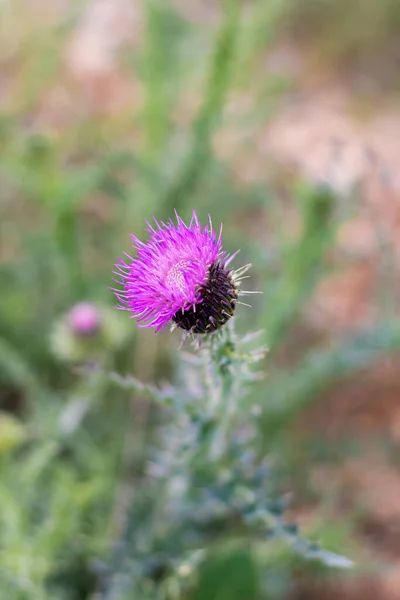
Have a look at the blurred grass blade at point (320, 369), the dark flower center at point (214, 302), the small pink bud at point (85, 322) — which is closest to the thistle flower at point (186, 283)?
the dark flower center at point (214, 302)

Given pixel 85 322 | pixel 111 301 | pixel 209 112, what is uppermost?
pixel 209 112

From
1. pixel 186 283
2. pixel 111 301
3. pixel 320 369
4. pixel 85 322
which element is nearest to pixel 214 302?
pixel 186 283

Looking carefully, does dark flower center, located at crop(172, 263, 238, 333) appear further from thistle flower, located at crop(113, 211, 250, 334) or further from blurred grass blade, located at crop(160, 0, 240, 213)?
blurred grass blade, located at crop(160, 0, 240, 213)

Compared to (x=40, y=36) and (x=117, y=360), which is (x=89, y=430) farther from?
(x=40, y=36)

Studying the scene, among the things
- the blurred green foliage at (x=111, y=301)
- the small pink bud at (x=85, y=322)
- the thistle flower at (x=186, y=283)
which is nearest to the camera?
the thistle flower at (x=186, y=283)

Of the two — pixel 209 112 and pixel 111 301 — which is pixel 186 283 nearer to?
pixel 209 112

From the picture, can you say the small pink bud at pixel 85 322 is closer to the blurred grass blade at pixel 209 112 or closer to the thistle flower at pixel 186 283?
the blurred grass blade at pixel 209 112

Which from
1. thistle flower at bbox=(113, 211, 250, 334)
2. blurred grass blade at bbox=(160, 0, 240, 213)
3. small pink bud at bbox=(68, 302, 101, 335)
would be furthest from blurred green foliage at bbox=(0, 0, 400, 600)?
thistle flower at bbox=(113, 211, 250, 334)
